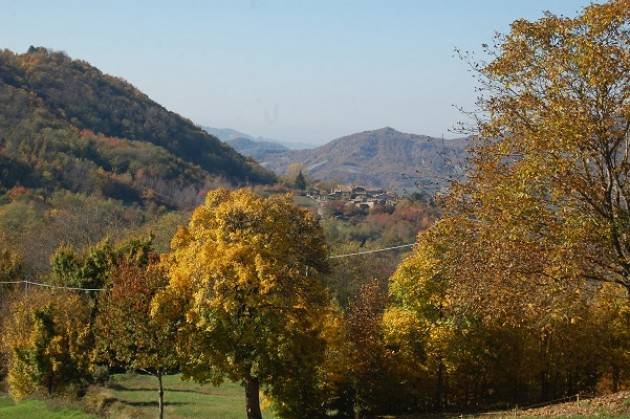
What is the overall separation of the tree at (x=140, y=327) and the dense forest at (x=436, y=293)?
0.30ft

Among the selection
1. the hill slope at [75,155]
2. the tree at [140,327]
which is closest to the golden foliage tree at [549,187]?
the tree at [140,327]

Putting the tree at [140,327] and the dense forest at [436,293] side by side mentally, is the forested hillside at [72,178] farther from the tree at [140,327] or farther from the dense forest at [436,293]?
the tree at [140,327]

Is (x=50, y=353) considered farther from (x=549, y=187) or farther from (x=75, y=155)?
(x=75, y=155)

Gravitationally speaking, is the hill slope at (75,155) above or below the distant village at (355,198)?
above

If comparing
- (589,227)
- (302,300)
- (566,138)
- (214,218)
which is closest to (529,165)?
(566,138)

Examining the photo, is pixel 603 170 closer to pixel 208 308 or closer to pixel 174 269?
pixel 208 308

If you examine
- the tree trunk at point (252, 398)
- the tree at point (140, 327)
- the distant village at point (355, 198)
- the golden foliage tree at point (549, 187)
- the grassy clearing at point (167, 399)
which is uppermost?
the distant village at point (355, 198)

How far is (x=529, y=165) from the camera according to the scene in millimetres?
14867

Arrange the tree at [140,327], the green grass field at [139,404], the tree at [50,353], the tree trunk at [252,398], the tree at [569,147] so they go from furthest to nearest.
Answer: the tree at [50,353]
the green grass field at [139,404]
the tree at [140,327]
the tree trunk at [252,398]
the tree at [569,147]

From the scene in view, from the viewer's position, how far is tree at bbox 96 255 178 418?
1086 inches

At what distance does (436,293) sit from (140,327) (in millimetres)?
12806

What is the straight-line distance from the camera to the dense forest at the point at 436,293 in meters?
14.9

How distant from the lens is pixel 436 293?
2739 centimetres

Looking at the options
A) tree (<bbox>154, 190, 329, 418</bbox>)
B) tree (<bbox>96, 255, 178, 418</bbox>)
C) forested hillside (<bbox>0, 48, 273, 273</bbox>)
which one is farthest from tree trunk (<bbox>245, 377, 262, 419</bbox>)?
forested hillside (<bbox>0, 48, 273, 273</bbox>)
